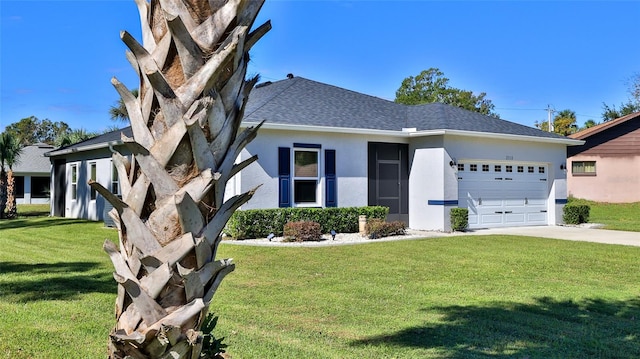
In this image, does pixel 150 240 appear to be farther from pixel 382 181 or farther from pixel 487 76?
pixel 487 76

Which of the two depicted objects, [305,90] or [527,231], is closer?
[527,231]

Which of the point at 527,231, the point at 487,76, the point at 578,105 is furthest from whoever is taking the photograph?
the point at 578,105

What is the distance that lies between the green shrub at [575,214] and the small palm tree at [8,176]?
2433 centimetres

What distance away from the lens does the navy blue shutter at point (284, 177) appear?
15281mm

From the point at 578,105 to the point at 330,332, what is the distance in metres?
56.8

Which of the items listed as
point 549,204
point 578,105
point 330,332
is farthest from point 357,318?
point 578,105

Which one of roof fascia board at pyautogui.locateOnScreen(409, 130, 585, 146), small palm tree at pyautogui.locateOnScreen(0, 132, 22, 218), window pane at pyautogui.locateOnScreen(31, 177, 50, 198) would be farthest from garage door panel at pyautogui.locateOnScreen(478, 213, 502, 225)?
window pane at pyautogui.locateOnScreen(31, 177, 50, 198)

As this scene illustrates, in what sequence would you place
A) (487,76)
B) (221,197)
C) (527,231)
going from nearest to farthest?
(221,197) < (527,231) < (487,76)

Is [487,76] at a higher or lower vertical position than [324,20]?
higher

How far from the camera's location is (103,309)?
20.4ft

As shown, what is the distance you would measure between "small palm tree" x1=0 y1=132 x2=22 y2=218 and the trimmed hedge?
47.6 feet

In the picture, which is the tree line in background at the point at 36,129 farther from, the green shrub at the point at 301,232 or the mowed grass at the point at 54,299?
the green shrub at the point at 301,232

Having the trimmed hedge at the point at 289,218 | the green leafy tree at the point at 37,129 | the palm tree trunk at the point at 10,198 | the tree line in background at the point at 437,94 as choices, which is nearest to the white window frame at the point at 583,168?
the trimmed hedge at the point at 289,218

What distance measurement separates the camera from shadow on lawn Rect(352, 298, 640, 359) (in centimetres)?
486
